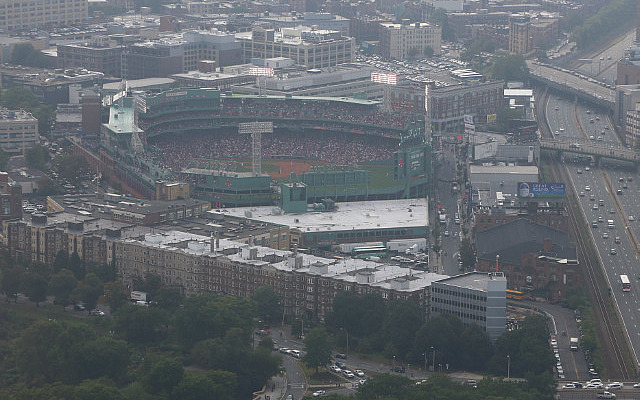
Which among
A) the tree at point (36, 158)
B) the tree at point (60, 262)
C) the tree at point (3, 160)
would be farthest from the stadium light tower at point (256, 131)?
the tree at point (60, 262)

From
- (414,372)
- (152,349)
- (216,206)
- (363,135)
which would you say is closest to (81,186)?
(216,206)

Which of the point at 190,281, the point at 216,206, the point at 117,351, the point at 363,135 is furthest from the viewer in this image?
the point at 363,135

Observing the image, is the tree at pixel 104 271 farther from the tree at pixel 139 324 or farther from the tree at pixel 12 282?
the tree at pixel 139 324

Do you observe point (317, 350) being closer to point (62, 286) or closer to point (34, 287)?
point (62, 286)

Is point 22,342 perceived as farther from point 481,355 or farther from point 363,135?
point 363,135

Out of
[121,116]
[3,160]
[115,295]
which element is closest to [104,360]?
[115,295]

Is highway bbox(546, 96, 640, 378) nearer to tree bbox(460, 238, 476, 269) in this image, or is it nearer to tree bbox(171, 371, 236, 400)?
tree bbox(460, 238, 476, 269)
